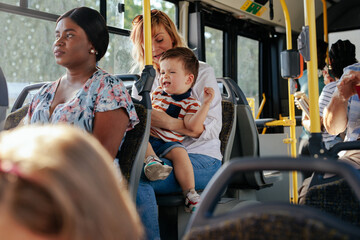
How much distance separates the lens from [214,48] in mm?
5965

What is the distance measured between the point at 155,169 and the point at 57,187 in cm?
160

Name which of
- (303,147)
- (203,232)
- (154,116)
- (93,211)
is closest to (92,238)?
(93,211)

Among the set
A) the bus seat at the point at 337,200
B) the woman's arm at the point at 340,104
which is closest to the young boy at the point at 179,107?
the woman's arm at the point at 340,104

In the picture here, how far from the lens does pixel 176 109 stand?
2.33m

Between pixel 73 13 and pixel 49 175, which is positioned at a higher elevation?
pixel 73 13

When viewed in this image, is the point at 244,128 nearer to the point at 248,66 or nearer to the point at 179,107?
the point at 179,107

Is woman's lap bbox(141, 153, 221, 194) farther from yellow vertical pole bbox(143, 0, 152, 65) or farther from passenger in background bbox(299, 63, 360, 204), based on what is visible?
passenger in background bbox(299, 63, 360, 204)

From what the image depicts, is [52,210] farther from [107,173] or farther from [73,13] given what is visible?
[73,13]

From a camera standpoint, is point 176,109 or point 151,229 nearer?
point 151,229

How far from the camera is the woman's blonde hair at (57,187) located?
44 centimetres

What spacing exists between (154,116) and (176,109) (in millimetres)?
143

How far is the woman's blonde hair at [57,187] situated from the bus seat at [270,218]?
0.22 meters

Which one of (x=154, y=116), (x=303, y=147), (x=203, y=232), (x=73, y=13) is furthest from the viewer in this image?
(x=303, y=147)

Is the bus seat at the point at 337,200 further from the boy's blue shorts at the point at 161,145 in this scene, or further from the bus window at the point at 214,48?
the bus window at the point at 214,48
